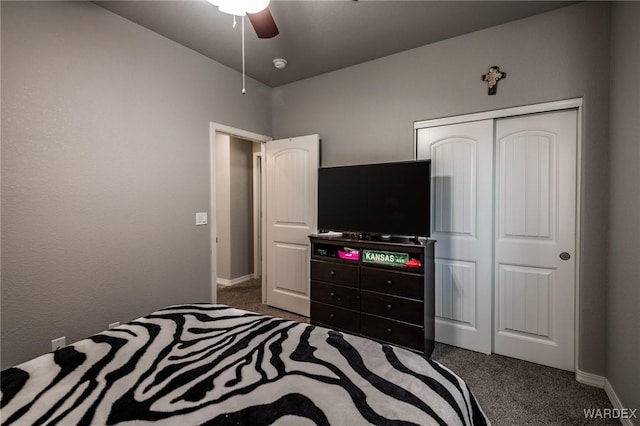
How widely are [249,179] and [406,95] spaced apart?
117 inches

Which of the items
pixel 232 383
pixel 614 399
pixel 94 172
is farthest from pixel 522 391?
pixel 94 172

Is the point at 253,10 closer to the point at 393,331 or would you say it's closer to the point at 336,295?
the point at 336,295

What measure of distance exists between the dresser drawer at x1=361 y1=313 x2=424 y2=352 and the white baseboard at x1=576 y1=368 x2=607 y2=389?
3.72 feet

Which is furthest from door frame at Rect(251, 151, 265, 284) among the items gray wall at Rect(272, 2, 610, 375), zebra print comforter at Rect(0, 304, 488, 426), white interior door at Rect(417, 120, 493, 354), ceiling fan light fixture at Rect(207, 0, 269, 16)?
zebra print comforter at Rect(0, 304, 488, 426)

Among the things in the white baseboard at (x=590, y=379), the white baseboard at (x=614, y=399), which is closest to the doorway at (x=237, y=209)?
the white baseboard at (x=590, y=379)

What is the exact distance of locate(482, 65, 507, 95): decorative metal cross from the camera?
8.09 ft

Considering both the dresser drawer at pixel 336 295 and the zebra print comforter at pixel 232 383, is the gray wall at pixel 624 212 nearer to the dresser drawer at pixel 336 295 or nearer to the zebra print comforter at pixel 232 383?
the zebra print comforter at pixel 232 383

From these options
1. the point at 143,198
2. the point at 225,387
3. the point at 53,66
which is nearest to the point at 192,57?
the point at 53,66

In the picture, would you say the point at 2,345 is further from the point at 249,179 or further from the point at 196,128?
the point at 249,179

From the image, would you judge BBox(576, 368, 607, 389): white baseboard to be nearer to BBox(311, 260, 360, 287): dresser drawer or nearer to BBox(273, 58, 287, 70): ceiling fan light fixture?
BBox(311, 260, 360, 287): dresser drawer

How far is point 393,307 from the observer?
96.7 inches

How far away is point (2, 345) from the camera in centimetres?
180

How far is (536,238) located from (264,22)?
261 cm

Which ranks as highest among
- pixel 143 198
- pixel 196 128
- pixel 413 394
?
pixel 196 128
